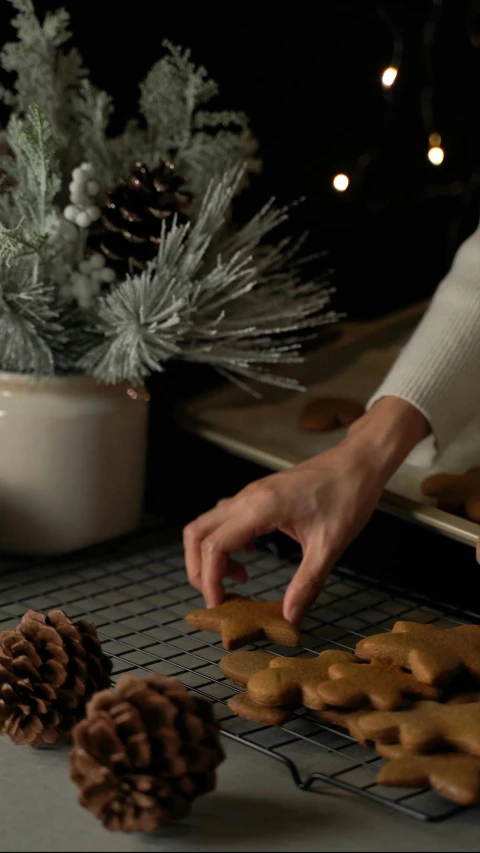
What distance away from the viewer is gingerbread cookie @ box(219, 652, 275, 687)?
2.76 feet

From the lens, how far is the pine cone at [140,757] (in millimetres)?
663

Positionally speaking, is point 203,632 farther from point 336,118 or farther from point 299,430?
point 336,118

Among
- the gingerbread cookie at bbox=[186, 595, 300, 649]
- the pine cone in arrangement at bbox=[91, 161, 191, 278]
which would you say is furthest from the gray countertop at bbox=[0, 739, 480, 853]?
the pine cone in arrangement at bbox=[91, 161, 191, 278]

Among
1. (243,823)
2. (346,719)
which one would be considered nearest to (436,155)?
(346,719)

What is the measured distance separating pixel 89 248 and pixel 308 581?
0.39 meters

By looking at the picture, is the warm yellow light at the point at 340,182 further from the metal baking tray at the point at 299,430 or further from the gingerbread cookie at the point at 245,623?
the gingerbread cookie at the point at 245,623

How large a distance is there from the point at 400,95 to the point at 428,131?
6cm

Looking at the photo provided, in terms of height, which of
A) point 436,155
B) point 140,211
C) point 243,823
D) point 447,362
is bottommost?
point 243,823

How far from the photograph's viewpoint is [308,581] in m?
0.95

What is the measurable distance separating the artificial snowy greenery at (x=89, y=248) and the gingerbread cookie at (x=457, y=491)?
0.69 feet

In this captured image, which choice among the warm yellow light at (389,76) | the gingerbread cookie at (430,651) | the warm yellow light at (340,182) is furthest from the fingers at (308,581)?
the warm yellow light at (389,76)

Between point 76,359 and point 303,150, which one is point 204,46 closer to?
point 303,150

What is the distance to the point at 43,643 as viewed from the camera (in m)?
0.80

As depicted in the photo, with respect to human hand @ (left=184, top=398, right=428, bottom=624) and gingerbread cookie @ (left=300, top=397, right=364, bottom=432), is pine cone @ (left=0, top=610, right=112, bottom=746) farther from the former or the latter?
gingerbread cookie @ (left=300, top=397, right=364, bottom=432)
